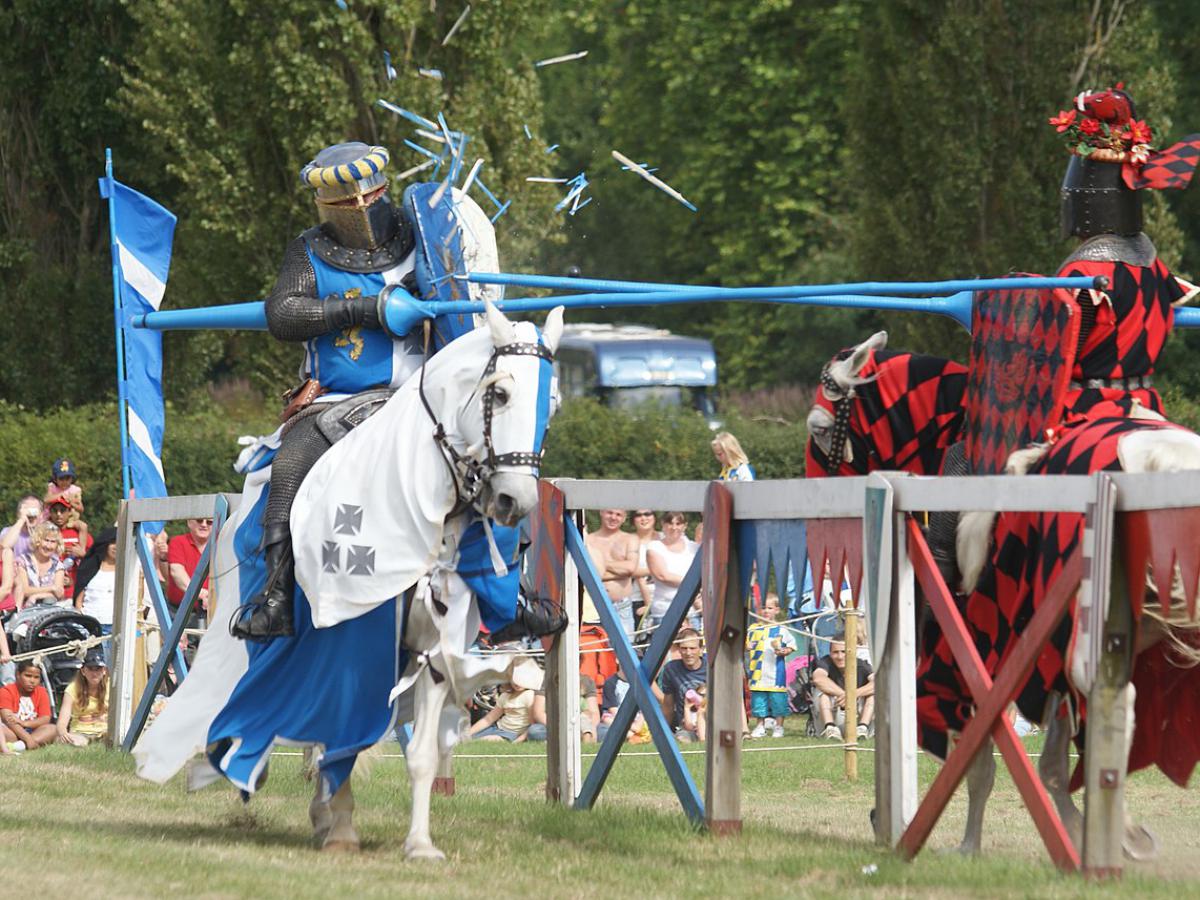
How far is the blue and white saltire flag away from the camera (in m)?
11.8

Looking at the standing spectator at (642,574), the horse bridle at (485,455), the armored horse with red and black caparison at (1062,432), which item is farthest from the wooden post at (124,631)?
the armored horse with red and black caparison at (1062,432)

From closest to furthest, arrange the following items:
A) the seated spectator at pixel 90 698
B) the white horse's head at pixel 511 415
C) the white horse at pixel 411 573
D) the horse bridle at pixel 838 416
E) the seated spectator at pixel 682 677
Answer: the white horse's head at pixel 511 415 → the white horse at pixel 411 573 → the horse bridle at pixel 838 416 → the seated spectator at pixel 682 677 → the seated spectator at pixel 90 698

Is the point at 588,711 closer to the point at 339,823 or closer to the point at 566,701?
the point at 566,701

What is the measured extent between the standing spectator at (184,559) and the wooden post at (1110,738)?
8797 millimetres

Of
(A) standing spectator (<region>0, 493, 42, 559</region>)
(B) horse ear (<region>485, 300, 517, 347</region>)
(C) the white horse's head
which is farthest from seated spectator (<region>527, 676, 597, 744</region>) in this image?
(B) horse ear (<region>485, 300, 517, 347</region>)

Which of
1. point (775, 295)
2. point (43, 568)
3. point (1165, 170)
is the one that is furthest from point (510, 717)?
point (775, 295)

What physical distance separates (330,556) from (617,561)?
658cm

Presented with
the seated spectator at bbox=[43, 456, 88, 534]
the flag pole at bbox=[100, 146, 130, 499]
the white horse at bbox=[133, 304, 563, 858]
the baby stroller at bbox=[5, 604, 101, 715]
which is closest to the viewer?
the white horse at bbox=[133, 304, 563, 858]

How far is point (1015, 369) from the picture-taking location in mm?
8055

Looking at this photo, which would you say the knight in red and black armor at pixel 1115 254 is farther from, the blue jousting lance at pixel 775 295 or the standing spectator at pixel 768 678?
the standing spectator at pixel 768 678

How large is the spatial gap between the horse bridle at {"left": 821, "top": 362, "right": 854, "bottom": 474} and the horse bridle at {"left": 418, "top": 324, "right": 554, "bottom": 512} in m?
1.34

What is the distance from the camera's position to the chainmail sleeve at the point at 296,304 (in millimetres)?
8648

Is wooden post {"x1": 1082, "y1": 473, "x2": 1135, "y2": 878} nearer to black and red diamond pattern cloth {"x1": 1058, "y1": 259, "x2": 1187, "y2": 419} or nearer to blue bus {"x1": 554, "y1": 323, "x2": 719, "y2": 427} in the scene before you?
black and red diamond pattern cloth {"x1": 1058, "y1": 259, "x2": 1187, "y2": 419}

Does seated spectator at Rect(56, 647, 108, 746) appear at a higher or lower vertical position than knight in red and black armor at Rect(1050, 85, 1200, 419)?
lower
